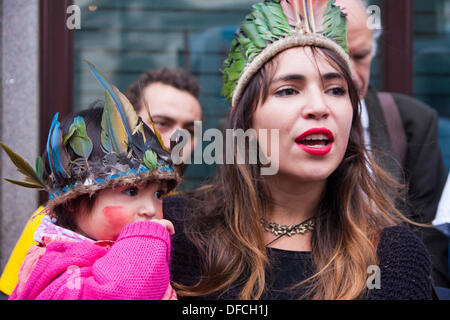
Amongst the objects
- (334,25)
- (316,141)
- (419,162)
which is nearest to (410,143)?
(419,162)

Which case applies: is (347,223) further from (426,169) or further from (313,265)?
(426,169)

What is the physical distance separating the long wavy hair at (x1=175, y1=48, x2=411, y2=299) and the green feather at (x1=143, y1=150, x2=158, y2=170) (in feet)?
1.63

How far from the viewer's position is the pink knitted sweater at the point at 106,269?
1.36 metres

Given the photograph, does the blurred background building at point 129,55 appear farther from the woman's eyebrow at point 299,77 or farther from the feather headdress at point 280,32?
the woman's eyebrow at point 299,77

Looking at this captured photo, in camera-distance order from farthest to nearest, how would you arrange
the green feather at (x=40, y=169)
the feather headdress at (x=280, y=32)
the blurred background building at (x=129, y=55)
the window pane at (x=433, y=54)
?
the window pane at (x=433, y=54), the blurred background building at (x=129, y=55), the feather headdress at (x=280, y=32), the green feather at (x=40, y=169)

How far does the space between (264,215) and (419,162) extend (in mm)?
1275

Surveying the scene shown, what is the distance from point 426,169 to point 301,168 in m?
1.37

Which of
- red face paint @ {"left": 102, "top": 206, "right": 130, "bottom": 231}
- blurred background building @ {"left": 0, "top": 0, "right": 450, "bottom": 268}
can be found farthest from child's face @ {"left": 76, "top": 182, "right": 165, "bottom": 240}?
blurred background building @ {"left": 0, "top": 0, "right": 450, "bottom": 268}

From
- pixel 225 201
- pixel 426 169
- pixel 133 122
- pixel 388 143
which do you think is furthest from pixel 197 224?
pixel 426 169

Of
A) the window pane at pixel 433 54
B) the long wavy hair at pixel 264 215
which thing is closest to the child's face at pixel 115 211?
the long wavy hair at pixel 264 215

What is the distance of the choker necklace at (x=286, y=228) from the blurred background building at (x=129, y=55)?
1703mm

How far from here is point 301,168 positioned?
5.98 ft

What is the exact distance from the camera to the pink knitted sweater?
1.36m

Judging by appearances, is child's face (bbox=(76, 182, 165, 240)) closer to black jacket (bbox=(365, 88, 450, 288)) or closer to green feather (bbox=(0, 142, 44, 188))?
green feather (bbox=(0, 142, 44, 188))
